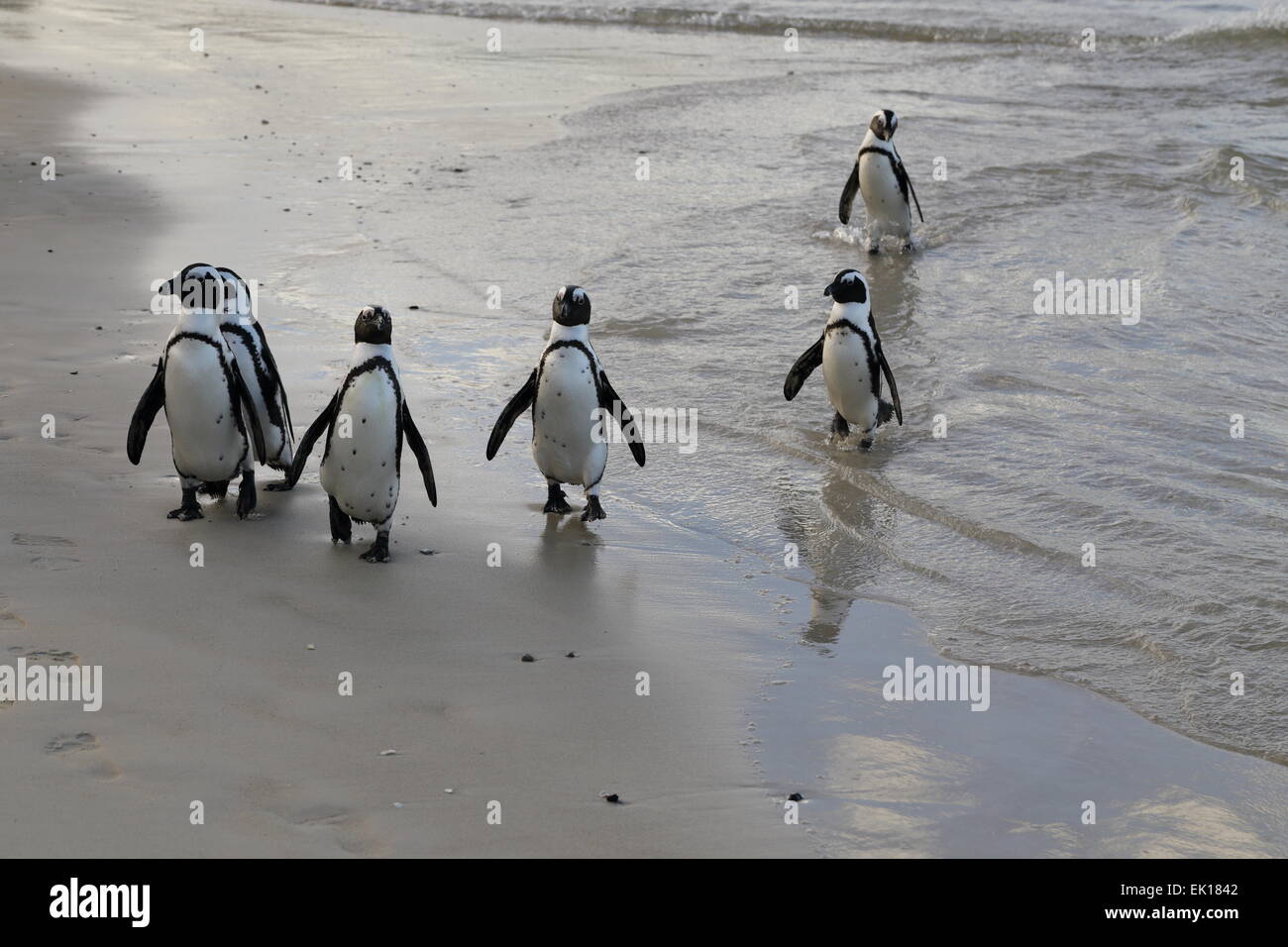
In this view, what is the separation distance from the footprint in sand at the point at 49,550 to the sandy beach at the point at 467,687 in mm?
15

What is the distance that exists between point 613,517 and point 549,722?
1.74 meters

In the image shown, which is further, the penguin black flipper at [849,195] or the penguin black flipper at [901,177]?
the penguin black flipper at [849,195]

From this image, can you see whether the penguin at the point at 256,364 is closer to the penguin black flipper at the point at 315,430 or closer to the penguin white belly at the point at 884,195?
the penguin black flipper at the point at 315,430

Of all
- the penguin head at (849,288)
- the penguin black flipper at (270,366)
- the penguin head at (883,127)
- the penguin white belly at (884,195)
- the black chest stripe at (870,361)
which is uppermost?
the penguin head at (883,127)

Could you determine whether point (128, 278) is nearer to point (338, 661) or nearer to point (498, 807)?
point (338, 661)

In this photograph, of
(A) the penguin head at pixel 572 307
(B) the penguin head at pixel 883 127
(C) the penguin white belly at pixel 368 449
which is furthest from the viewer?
(B) the penguin head at pixel 883 127

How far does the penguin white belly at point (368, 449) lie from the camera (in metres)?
4.59

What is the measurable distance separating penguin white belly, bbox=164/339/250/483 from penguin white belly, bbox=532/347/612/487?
3.55 feet

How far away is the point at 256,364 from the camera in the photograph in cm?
502

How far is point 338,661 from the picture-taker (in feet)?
12.6

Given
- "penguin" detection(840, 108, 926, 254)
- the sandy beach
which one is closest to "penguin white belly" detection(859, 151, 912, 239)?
"penguin" detection(840, 108, 926, 254)

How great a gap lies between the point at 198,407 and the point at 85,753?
5.61 feet

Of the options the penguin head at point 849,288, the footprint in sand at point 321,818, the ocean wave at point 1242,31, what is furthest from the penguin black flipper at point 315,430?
the ocean wave at point 1242,31

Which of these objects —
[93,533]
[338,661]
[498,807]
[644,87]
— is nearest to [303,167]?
[644,87]
